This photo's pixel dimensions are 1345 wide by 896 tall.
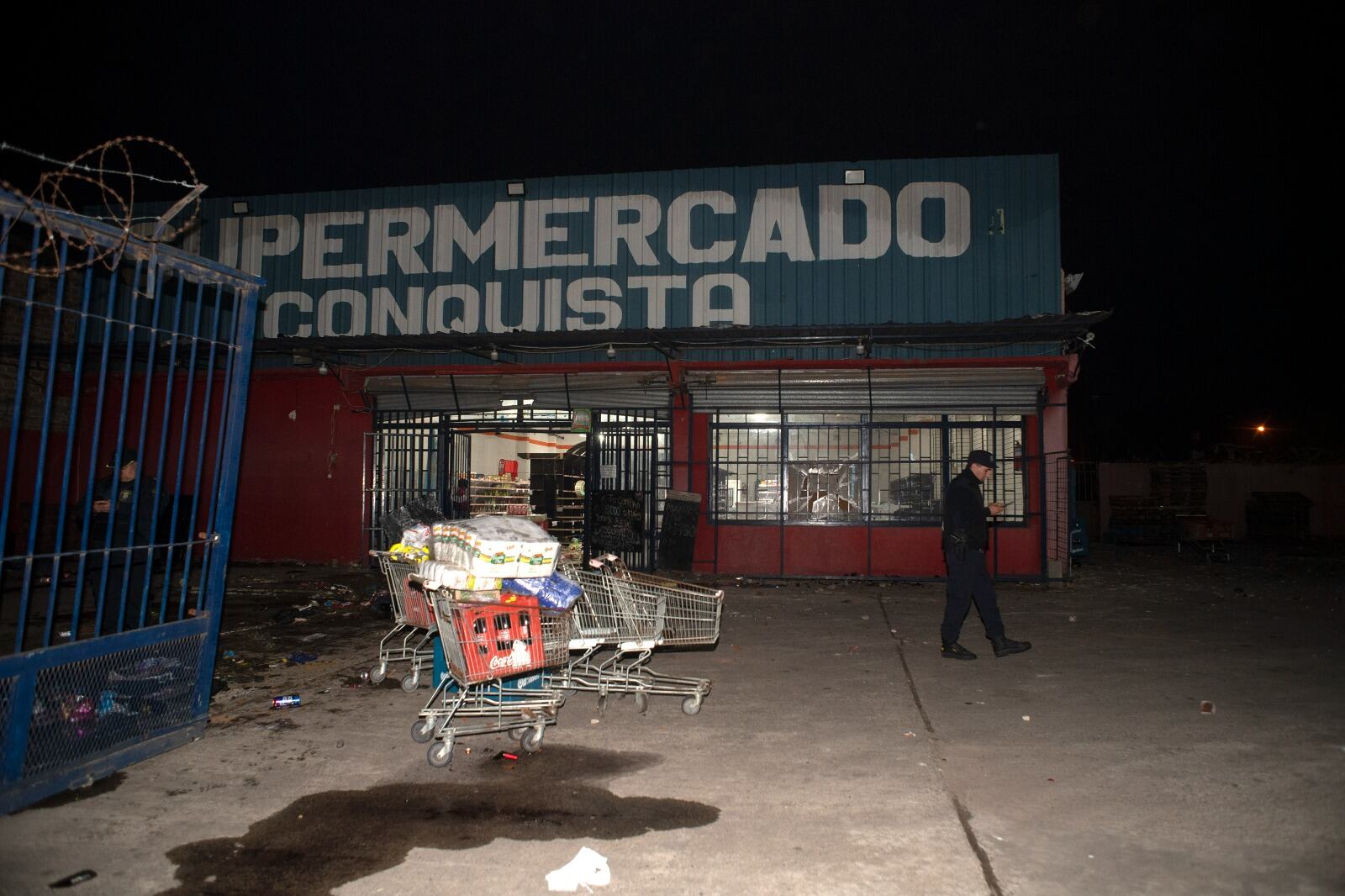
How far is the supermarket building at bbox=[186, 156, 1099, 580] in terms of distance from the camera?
41.8 ft

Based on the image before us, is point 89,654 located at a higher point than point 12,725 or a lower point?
higher

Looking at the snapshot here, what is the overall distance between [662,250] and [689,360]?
6.99 feet

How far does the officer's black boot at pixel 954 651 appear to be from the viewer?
7.32 metres

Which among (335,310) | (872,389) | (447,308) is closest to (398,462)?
(447,308)

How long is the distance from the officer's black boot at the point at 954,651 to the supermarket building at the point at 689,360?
17.4ft

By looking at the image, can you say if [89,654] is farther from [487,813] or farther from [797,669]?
[797,669]

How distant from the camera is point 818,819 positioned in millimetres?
3951

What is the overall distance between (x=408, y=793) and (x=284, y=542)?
1146 centimetres

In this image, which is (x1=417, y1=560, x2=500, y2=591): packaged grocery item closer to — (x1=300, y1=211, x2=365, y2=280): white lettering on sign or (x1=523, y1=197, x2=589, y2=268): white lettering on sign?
(x1=523, y1=197, x2=589, y2=268): white lettering on sign

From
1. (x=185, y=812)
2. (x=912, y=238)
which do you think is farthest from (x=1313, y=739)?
(x=912, y=238)

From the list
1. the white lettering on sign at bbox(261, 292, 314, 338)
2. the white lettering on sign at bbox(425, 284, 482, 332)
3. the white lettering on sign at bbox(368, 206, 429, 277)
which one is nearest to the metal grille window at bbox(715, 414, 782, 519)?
the white lettering on sign at bbox(425, 284, 482, 332)

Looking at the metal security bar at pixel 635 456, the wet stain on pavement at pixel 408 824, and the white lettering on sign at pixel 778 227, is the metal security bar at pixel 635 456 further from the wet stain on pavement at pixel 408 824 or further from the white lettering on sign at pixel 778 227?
the wet stain on pavement at pixel 408 824

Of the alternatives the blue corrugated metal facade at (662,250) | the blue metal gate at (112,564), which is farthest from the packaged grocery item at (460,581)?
the blue corrugated metal facade at (662,250)

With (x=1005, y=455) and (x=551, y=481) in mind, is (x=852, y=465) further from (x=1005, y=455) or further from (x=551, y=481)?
(x=551, y=481)
